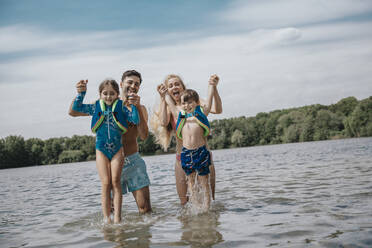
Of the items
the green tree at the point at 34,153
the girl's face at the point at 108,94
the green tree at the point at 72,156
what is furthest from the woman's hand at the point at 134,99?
the green tree at the point at 34,153

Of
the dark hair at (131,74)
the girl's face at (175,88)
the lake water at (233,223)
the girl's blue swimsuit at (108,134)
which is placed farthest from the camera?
the girl's face at (175,88)

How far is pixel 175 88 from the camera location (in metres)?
6.26

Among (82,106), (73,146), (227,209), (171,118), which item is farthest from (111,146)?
(73,146)

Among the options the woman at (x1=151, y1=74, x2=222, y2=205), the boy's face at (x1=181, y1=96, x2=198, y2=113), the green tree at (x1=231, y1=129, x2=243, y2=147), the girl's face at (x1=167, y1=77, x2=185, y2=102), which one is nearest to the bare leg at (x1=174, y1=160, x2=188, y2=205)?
the woman at (x1=151, y1=74, x2=222, y2=205)

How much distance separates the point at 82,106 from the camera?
5.37m

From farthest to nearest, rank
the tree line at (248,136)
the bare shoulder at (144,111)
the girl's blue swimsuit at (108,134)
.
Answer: the tree line at (248,136), the bare shoulder at (144,111), the girl's blue swimsuit at (108,134)

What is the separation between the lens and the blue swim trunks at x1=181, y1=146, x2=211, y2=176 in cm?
576

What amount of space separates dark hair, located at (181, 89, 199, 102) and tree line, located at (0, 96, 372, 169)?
64.2 m

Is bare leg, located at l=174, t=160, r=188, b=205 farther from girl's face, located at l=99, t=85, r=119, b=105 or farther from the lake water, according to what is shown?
girl's face, located at l=99, t=85, r=119, b=105

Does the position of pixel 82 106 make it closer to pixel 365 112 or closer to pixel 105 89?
pixel 105 89

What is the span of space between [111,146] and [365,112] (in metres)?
69.8

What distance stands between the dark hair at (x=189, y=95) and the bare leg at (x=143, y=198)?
5.25ft

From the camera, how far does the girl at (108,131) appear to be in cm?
525

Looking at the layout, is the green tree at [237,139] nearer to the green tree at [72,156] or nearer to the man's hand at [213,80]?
the green tree at [72,156]
